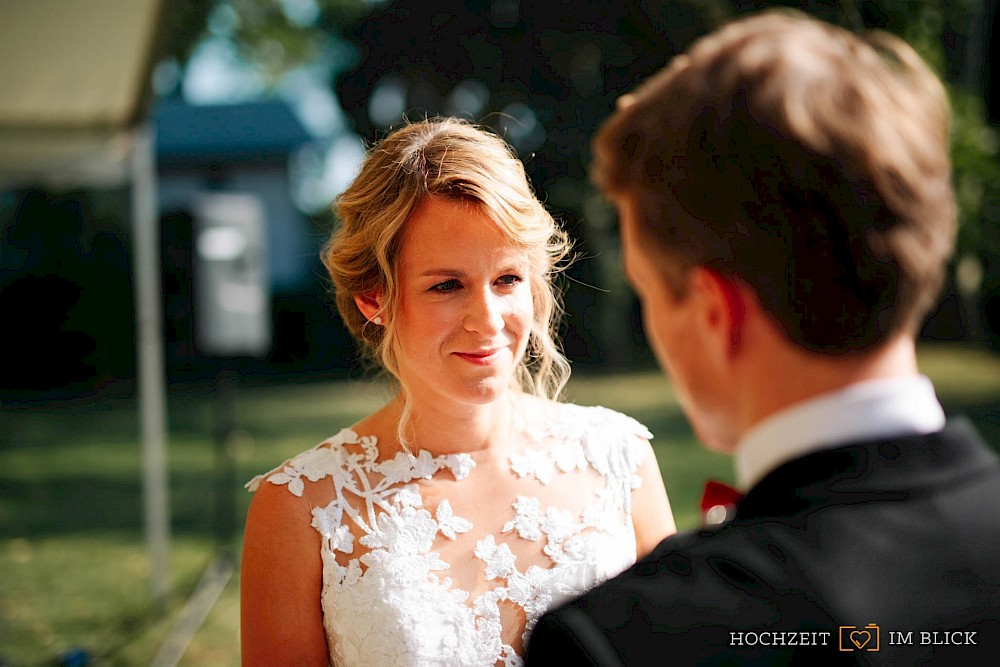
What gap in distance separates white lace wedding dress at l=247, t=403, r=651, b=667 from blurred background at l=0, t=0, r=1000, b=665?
597 mm

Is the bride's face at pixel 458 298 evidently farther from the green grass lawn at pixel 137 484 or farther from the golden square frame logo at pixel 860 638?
the golden square frame logo at pixel 860 638

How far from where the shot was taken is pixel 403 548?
7.48 ft

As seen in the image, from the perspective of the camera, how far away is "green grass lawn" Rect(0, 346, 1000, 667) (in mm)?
5887

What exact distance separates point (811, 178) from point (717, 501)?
642mm

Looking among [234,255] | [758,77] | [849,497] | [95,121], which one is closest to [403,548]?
[849,497]

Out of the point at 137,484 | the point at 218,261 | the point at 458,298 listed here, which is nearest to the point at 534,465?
the point at 458,298

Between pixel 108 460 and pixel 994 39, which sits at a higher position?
pixel 994 39

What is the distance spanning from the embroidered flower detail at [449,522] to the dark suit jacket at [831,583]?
1320mm

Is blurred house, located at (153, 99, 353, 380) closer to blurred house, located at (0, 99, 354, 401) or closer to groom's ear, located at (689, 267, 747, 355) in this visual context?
blurred house, located at (0, 99, 354, 401)

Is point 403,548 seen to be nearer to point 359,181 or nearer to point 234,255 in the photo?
point 359,181

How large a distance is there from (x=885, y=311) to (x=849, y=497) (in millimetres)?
201

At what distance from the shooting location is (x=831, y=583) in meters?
0.97

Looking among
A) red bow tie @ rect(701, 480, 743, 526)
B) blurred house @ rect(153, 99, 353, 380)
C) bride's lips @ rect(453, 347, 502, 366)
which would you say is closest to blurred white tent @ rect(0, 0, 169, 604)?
bride's lips @ rect(453, 347, 502, 366)

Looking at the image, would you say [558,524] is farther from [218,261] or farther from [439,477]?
[218,261]
